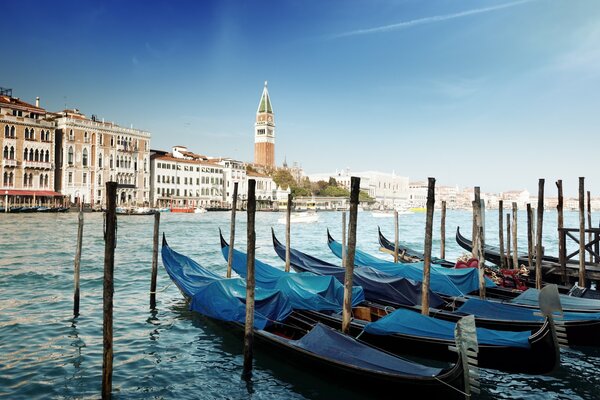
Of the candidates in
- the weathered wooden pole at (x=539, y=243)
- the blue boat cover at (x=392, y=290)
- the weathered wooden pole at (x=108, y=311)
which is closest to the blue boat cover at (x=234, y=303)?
the blue boat cover at (x=392, y=290)

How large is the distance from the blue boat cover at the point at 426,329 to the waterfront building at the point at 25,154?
104ft

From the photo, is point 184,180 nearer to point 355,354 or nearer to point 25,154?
point 25,154

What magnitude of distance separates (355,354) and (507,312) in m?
2.28

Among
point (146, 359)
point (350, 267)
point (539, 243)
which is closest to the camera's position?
point (350, 267)

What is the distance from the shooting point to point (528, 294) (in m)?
6.49

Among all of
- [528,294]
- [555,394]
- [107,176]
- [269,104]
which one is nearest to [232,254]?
[528,294]

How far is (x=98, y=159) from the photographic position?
3684cm

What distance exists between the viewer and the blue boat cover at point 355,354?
12.3 feet

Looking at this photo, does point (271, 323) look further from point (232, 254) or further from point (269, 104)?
point (269, 104)

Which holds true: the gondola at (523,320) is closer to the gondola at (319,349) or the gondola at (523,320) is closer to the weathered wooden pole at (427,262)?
the weathered wooden pole at (427,262)

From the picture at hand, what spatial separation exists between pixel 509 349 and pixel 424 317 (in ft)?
2.67

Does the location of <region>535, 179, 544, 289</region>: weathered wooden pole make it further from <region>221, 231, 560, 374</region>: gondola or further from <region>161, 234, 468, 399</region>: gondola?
<region>161, 234, 468, 399</region>: gondola

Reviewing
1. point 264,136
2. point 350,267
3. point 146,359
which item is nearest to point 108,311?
point 146,359

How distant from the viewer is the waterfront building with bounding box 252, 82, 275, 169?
264ft
